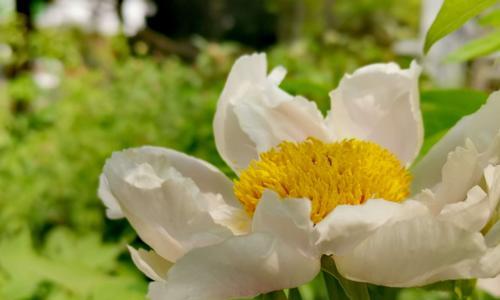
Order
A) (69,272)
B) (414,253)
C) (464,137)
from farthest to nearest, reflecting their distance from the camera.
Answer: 1. (69,272)
2. (464,137)
3. (414,253)

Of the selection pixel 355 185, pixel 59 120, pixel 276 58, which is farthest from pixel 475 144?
pixel 59 120

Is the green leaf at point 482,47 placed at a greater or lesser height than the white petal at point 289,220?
greater

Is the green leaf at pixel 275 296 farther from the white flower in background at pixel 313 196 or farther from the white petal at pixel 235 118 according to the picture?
the white petal at pixel 235 118

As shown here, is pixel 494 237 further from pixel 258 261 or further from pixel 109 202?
pixel 109 202

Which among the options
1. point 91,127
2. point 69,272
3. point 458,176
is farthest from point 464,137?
point 91,127

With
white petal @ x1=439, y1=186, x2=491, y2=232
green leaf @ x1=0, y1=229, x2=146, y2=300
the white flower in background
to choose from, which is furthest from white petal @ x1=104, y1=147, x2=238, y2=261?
green leaf @ x1=0, y1=229, x2=146, y2=300

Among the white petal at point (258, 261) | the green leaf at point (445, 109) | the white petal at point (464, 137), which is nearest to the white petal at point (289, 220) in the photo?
the white petal at point (258, 261)
